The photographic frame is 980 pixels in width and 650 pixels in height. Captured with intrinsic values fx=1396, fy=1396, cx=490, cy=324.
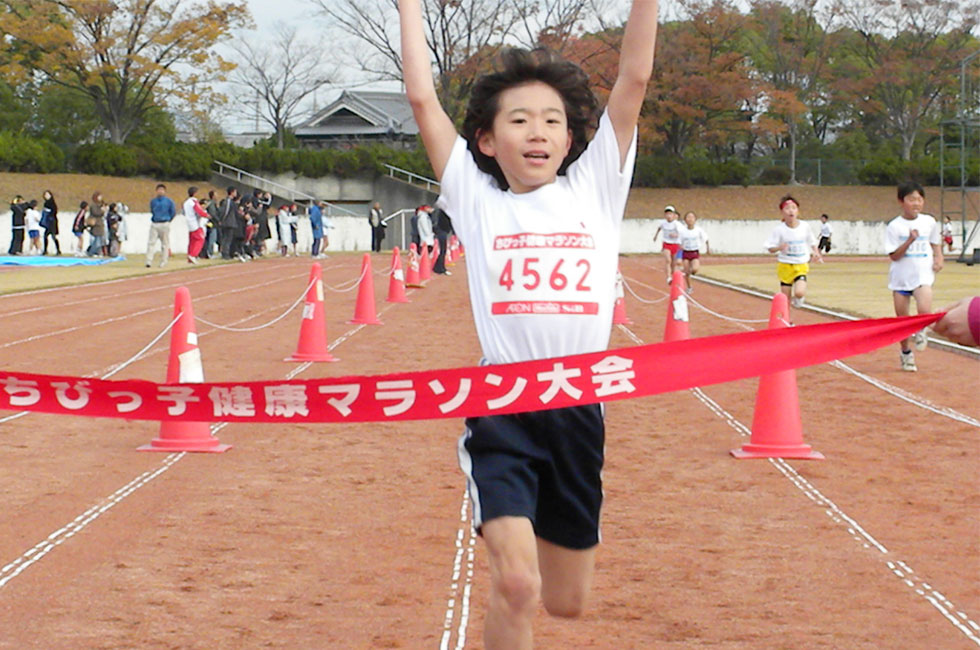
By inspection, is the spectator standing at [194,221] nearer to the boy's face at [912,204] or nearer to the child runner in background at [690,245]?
the child runner in background at [690,245]

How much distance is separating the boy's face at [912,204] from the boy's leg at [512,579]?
10856mm

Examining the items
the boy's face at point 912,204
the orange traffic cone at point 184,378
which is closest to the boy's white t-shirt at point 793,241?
the boy's face at point 912,204

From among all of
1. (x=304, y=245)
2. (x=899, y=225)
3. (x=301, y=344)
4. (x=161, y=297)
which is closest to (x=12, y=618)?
(x=301, y=344)

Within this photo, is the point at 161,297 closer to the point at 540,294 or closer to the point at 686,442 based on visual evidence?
the point at 686,442

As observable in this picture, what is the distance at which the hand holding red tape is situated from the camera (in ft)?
12.8

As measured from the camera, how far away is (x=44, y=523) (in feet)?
23.4

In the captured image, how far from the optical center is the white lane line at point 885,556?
5523mm

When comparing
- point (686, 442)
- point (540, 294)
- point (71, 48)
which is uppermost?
point (71, 48)

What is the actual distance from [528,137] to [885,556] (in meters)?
3.42

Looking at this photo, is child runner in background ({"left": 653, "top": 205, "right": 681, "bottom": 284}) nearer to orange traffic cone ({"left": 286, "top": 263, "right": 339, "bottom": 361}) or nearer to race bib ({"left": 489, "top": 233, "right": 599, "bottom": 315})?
orange traffic cone ({"left": 286, "top": 263, "right": 339, "bottom": 361})

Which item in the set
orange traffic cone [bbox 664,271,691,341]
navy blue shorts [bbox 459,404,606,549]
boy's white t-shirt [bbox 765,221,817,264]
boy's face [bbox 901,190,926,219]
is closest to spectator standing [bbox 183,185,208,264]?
boy's white t-shirt [bbox 765,221,817,264]

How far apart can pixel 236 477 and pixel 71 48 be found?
56.1 m

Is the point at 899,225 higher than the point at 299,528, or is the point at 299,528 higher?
the point at 899,225

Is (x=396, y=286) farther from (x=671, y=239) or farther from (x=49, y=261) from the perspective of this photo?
(x=49, y=261)
